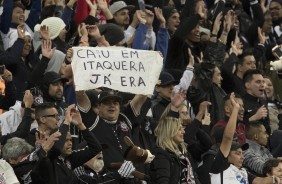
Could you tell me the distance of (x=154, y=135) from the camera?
14.0m

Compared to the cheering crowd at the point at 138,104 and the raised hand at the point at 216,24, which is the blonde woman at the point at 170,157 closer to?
the cheering crowd at the point at 138,104

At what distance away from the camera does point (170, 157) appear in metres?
13.5

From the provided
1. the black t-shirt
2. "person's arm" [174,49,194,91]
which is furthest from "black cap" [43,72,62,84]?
"person's arm" [174,49,194,91]

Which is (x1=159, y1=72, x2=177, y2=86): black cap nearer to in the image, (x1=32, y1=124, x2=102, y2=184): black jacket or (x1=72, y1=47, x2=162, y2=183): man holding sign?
(x1=72, y1=47, x2=162, y2=183): man holding sign

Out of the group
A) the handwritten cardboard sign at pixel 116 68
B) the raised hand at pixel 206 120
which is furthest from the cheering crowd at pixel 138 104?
the handwritten cardboard sign at pixel 116 68

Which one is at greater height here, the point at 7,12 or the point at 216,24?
the point at 7,12

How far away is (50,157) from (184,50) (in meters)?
5.08

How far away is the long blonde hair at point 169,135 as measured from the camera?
13.8 metres

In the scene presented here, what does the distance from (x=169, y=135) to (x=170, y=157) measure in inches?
14.4

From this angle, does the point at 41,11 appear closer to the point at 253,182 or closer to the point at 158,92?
the point at 158,92

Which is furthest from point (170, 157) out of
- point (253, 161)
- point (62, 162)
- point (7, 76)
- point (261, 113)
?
point (261, 113)

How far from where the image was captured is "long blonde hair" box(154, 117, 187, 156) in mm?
13781

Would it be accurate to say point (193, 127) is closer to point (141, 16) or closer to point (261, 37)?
point (141, 16)

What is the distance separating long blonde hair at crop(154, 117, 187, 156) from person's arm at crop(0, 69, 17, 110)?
1.67 meters
